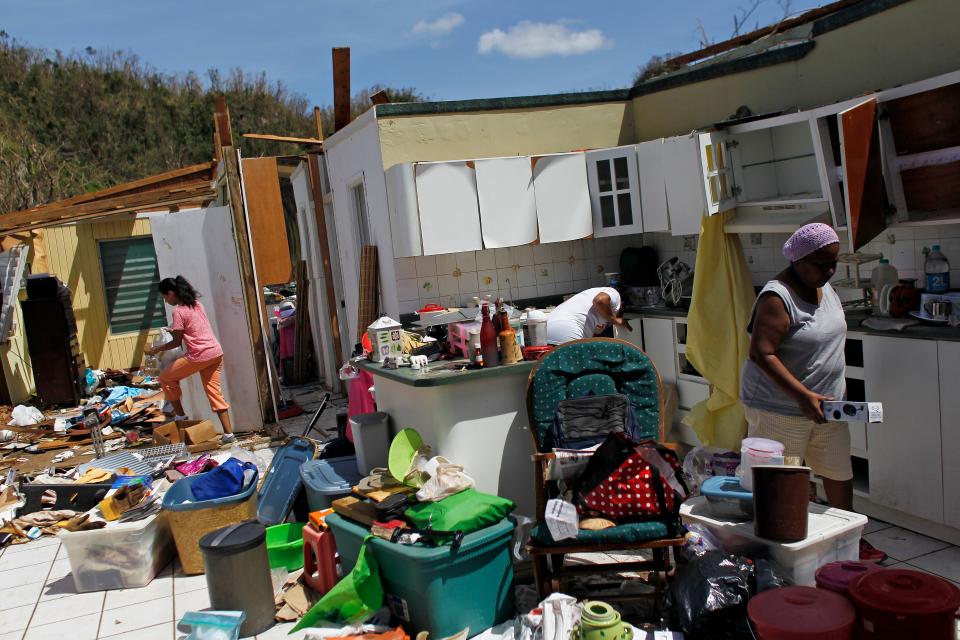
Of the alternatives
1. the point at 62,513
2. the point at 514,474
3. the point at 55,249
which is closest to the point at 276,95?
the point at 55,249

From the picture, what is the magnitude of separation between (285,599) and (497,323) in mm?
1902

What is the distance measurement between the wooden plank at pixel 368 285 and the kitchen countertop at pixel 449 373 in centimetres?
241

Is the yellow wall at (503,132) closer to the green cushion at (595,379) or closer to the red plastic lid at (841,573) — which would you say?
the green cushion at (595,379)

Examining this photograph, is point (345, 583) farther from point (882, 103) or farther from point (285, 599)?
point (882, 103)

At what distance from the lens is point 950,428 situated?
13.0 ft

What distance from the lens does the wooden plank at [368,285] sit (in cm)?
689

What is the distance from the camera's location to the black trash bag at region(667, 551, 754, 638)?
3.09 meters

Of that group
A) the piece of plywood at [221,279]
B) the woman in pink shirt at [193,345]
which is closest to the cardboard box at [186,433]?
the woman in pink shirt at [193,345]

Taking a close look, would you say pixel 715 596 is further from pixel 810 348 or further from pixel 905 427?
pixel 905 427

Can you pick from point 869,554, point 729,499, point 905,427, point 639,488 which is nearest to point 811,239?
point 729,499

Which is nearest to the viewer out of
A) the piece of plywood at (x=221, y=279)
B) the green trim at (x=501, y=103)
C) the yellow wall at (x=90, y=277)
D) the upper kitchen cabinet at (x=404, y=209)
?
the upper kitchen cabinet at (x=404, y=209)

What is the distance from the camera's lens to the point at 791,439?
3684 millimetres

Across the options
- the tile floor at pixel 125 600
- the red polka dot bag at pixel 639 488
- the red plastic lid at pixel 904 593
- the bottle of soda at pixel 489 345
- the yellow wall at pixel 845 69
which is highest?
the yellow wall at pixel 845 69

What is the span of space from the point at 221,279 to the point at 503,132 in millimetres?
3311
